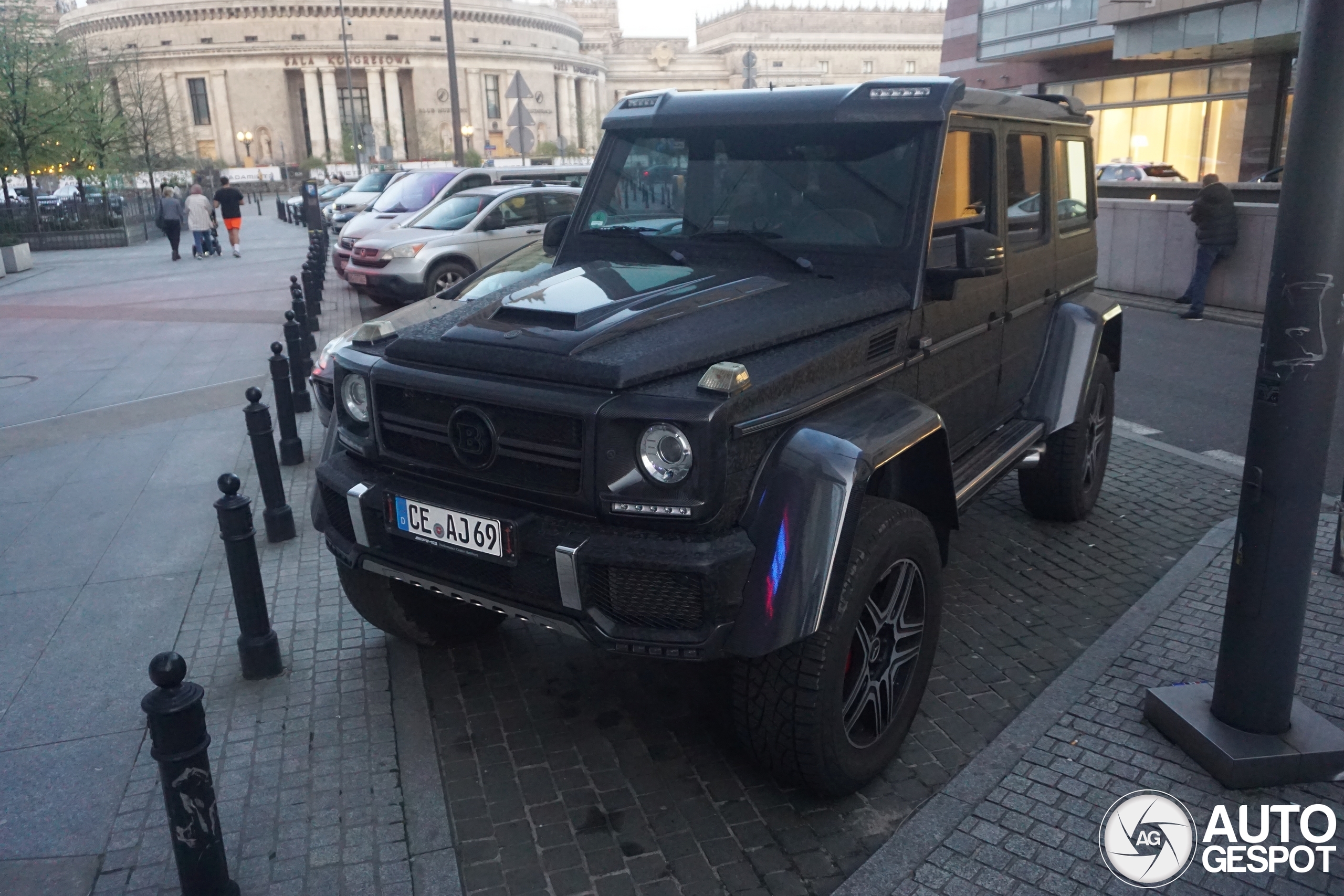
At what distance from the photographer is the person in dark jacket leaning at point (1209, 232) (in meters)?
13.2

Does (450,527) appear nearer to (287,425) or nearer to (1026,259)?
(1026,259)

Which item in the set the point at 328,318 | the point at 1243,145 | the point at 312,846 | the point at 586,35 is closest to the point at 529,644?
the point at 312,846

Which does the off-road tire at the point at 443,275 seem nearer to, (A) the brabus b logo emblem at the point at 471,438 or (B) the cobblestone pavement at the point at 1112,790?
(A) the brabus b logo emblem at the point at 471,438

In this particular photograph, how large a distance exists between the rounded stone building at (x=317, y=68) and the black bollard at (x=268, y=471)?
314ft

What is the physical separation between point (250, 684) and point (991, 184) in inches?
153

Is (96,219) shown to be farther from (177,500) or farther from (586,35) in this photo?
(586,35)

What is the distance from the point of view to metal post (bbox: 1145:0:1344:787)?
3.32 meters

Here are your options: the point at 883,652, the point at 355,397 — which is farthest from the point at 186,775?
the point at 883,652

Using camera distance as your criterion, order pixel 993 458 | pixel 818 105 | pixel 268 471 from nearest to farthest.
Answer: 1. pixel 818 105
2. pixel 993 458
3. pixel 268 471

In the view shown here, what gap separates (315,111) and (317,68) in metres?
4.29

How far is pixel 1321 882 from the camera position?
3.16 metres

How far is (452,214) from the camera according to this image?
15203 mm

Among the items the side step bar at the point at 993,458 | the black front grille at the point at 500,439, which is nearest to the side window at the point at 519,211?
the side step bar at the point at 993,458

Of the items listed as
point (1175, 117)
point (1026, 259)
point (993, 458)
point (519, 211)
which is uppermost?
point (1175, 117)
